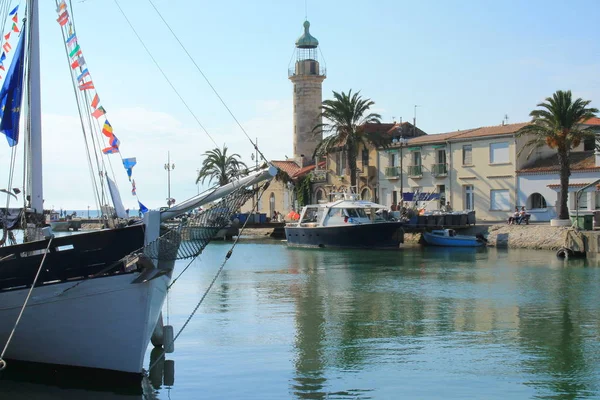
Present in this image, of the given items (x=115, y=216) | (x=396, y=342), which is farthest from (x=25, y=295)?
(x=396, y=342)

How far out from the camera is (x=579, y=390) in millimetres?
14305

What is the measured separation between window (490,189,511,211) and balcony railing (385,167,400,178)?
9838mm

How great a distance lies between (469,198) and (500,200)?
3155 mm

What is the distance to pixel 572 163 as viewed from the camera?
53938 millimetres

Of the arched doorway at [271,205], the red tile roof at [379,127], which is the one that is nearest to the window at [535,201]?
the red tile roof at [379,127]

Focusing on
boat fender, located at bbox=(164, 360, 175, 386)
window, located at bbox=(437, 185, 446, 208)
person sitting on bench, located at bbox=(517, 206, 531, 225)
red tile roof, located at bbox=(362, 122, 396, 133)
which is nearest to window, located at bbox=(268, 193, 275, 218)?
red tile roof, located at bbox=(362, 122, 396, 133)

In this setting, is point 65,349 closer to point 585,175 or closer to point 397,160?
point 585,175

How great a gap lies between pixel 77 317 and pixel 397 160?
53.2 m

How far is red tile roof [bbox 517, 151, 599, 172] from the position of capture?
52.6 meters

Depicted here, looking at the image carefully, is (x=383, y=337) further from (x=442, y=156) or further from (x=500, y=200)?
(x=442, y=156)

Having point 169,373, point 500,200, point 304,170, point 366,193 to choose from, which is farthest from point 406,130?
point 169,373

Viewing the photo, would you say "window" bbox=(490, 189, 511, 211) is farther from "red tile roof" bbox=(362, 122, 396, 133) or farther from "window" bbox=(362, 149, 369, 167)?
"red tile roof" bbox=(362, 122, 396, 133)

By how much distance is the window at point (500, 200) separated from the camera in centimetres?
5709

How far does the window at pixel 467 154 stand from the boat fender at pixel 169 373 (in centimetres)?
4611
